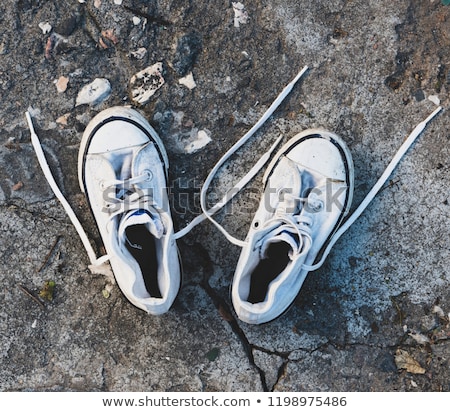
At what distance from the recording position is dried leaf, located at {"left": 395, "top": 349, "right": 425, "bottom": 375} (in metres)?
2.38

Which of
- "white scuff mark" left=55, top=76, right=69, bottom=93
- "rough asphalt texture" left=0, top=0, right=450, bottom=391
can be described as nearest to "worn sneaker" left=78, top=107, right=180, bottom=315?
"rough asphalt texture" left=0, top=0, right=450, bottom=391

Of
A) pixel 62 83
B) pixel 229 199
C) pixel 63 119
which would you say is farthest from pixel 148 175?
pixel 62 83

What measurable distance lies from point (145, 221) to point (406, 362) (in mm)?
1388

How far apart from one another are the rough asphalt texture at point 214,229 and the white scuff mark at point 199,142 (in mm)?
11

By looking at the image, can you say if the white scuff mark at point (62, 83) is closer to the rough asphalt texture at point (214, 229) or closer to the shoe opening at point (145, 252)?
the rough asphalt texture at point (214, 229)

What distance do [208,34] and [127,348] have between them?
1534 millimetres

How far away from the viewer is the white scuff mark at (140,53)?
240cm

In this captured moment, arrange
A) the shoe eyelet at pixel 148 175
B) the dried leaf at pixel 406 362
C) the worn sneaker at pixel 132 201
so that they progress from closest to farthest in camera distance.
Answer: the worn sneaker at pixel 132 201 < the shoe eyelet at pixel 148 175 < the dried leaf at pixel 406 362

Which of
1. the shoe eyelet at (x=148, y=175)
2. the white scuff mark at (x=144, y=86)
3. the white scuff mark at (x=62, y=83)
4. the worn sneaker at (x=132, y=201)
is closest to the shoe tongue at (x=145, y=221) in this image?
the worn sneaker at (x=132, y=201)

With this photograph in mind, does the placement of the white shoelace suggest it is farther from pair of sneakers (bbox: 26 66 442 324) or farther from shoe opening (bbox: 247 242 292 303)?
shoe opening (bbox: 247 242 292 303)

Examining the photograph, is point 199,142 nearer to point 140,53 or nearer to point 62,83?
point 140,53

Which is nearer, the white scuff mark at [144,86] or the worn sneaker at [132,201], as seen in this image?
the worn sneaker at [132,201]

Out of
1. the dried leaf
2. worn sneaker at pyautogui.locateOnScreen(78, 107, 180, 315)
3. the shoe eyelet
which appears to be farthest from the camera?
the dried leaf

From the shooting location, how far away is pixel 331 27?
2414 millimetres
